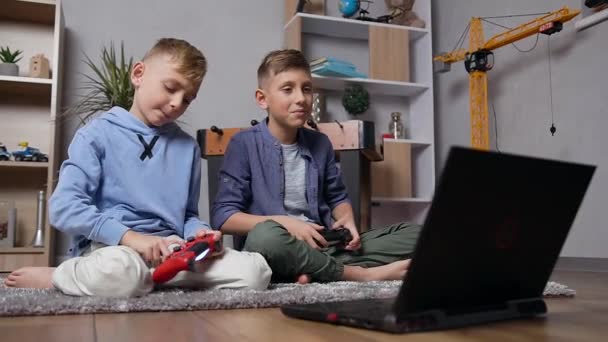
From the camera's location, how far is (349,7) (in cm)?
290

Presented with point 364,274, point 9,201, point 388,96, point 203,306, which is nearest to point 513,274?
point 203,306

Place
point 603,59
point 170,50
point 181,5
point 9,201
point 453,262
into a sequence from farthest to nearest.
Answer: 1. point 181,5
2. point 9,201
3. point 603,59
4. point 170,50
5. point 453,262

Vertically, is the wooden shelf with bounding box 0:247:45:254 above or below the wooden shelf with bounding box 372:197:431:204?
below

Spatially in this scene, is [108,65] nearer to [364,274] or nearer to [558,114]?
[364,274]

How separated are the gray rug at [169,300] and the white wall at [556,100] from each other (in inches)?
57.1

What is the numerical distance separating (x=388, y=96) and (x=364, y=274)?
79.0 inches

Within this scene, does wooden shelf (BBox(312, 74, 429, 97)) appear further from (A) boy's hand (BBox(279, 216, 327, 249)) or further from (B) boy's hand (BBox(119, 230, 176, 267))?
(B) boy's hand (BBox(119, 230, 176, 267))

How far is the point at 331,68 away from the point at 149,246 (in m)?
1.83

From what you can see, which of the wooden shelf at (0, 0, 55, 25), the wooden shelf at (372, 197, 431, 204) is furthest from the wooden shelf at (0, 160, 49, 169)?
the wooden shelf at (372, 197, 431, 204)

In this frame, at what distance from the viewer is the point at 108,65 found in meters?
2.32

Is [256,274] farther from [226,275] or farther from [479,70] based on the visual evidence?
[479,70]

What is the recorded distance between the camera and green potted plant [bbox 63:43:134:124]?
2.27 metres

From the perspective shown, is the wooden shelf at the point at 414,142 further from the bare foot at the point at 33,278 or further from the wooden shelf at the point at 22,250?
the bare foot at the point at 33,278

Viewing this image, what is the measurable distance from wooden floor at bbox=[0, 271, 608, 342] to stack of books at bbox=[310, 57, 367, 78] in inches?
78.1
